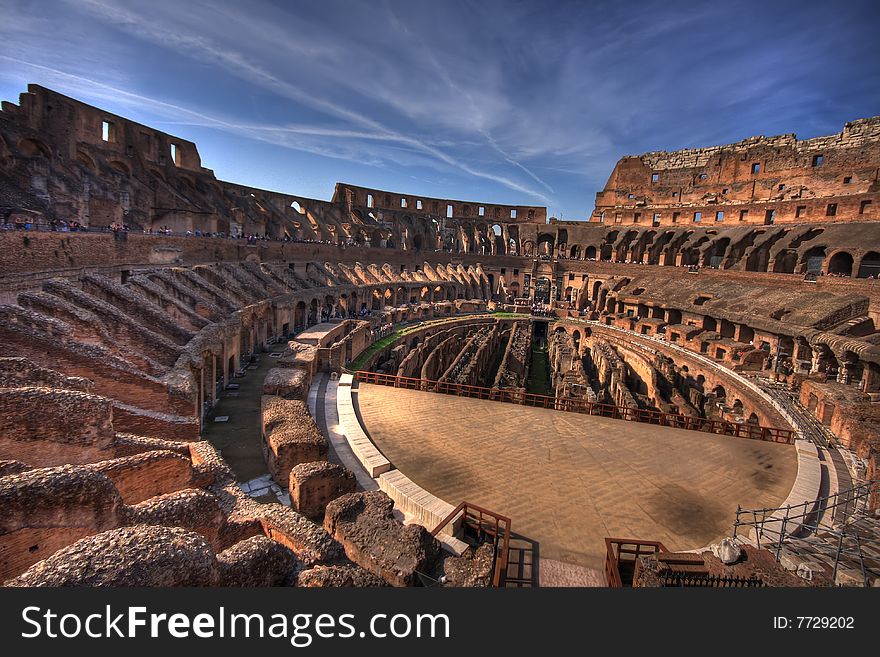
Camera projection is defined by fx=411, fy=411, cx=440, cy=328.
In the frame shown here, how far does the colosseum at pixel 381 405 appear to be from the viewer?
5746mm

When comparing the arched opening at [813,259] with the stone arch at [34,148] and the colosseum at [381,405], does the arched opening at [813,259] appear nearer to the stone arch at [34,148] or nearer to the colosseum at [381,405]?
the colosseum at [381,405]

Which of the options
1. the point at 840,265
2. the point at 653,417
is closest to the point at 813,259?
the point at 840,265

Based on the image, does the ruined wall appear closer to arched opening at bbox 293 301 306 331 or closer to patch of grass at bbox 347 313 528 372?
patch of grass at bbox 347 313 528 372

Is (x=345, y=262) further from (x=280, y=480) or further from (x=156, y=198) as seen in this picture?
(x=280, y=480)

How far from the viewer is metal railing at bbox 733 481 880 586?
638 centimetres

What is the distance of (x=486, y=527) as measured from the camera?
7094 mm

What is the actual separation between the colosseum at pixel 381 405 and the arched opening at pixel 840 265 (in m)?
0.24

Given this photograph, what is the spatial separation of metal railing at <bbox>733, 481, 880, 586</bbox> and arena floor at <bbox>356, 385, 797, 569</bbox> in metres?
0.52

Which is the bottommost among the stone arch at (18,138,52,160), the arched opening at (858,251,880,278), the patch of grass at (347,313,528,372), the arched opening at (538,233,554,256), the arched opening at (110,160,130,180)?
the patch of grass at (347,313,528,372)

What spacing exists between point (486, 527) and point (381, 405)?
6290 millimetres

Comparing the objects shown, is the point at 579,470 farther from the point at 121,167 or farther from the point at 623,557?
the point at 121,167

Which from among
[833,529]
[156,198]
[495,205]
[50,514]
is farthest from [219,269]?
[495,205]

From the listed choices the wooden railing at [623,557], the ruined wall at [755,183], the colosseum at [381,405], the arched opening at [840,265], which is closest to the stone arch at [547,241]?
the ruined wall at [755,183]

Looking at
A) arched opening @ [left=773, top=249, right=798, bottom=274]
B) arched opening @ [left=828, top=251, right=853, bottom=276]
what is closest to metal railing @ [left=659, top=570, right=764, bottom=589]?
arched opening @ [left=828, top=251, right=853, bottom=276]
